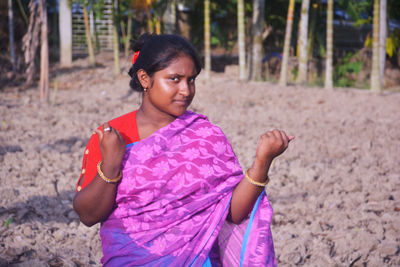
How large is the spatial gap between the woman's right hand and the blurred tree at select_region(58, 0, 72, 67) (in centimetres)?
1430

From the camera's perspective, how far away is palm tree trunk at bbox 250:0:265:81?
12109mm

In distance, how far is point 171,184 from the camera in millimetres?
1792

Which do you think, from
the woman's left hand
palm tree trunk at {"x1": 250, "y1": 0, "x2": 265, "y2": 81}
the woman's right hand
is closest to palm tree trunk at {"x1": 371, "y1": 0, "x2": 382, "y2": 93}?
palm tree trunk at {"x1": 250, "y1": 0, "x2": 265, "y2": 81}

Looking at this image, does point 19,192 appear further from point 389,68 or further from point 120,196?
point 389,68

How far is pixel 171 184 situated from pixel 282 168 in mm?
3285

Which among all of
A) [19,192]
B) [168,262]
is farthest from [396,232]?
[19,192]

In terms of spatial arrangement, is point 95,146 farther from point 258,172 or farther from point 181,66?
point 258,172

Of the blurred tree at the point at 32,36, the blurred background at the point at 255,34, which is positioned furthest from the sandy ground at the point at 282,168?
the blurred background at the point at 255,34

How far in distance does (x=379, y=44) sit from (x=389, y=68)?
7.04 meters

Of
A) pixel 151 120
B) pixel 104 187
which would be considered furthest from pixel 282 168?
pixel 104 187

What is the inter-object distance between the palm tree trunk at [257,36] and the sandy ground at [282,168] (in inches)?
104

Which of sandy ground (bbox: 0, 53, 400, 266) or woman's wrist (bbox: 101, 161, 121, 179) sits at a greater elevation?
woman's wrist (bbox: 101, 161, 121, 179)

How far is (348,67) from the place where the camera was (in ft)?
52.5

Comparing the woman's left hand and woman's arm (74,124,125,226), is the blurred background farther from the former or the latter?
woman's arm (74,124,125,226)
